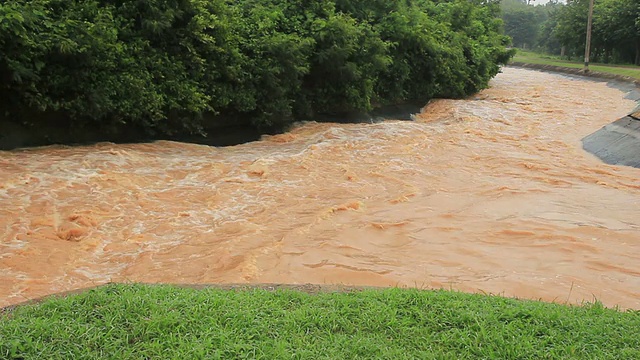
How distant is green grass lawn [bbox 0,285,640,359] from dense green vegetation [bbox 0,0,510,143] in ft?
24.3

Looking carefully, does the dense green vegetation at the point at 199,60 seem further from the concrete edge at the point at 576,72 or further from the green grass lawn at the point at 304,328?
the concrete edge at the point at 576,72

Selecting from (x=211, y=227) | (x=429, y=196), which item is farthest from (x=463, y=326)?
(x=429, y=196)

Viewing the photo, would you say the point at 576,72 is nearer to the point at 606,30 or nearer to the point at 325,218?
the point at 606,30

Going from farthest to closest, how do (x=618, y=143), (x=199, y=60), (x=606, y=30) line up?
(x=606, y=30), (x=618, y=143), (x=199, y=60)

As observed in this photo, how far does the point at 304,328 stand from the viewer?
3.72 metres

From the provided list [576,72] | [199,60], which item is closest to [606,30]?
[576,72]

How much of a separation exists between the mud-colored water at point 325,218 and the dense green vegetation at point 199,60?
2.90ft

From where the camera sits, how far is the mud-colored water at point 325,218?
6270 millimetres

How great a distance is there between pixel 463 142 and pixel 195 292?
432 inches

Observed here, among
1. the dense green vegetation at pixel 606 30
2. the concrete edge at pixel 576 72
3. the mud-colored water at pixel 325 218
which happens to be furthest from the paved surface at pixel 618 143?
the dense green vegetation at pixel 606 30

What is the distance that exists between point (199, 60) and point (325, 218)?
584 cm

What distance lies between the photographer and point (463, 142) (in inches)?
559

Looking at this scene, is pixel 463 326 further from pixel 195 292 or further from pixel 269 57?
pixel 269 57

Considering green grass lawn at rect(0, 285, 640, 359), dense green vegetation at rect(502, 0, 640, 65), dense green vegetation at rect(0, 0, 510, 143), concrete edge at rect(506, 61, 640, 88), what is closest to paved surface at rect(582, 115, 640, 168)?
dense green vegetation at rect(0, 0, 510, 143)
